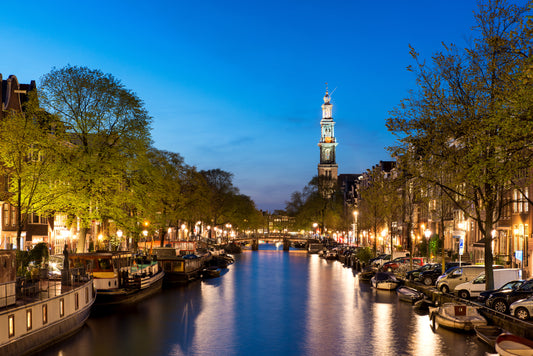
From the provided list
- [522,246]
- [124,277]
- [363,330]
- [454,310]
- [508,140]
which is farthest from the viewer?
[522,246]

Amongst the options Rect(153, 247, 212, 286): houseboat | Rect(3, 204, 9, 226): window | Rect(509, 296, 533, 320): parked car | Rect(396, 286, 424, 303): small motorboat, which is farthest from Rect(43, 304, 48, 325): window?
Rect(153, 247, 212, 286): houseboat

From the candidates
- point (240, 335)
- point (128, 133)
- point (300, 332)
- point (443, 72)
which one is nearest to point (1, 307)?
point (240, 335)

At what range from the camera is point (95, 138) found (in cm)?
6062

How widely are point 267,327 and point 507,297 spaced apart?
16.6 meters

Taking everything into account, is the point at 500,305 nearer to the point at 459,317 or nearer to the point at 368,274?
the point at 459,317

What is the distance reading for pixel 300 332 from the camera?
42.8 meters

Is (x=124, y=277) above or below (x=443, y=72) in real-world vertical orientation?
below

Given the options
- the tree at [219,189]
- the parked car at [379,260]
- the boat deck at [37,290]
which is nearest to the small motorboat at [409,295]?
the boat deck at [37,290]

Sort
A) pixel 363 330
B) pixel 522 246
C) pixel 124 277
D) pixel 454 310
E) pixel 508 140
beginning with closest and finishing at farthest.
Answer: pixel 508 140
pixel 454 310
pixel 363 330
pixel 124 277
pixel 522 246

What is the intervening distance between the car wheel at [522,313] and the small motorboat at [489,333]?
1.23 meters

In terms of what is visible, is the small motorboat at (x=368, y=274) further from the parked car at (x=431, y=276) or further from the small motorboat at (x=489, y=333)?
the small motorboat at (x=489, y=333)

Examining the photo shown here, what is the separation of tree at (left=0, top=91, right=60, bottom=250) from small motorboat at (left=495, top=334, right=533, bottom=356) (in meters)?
36.4

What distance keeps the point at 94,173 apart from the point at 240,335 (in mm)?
24398

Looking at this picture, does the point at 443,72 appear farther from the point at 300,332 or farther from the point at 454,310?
the point at 300,332
